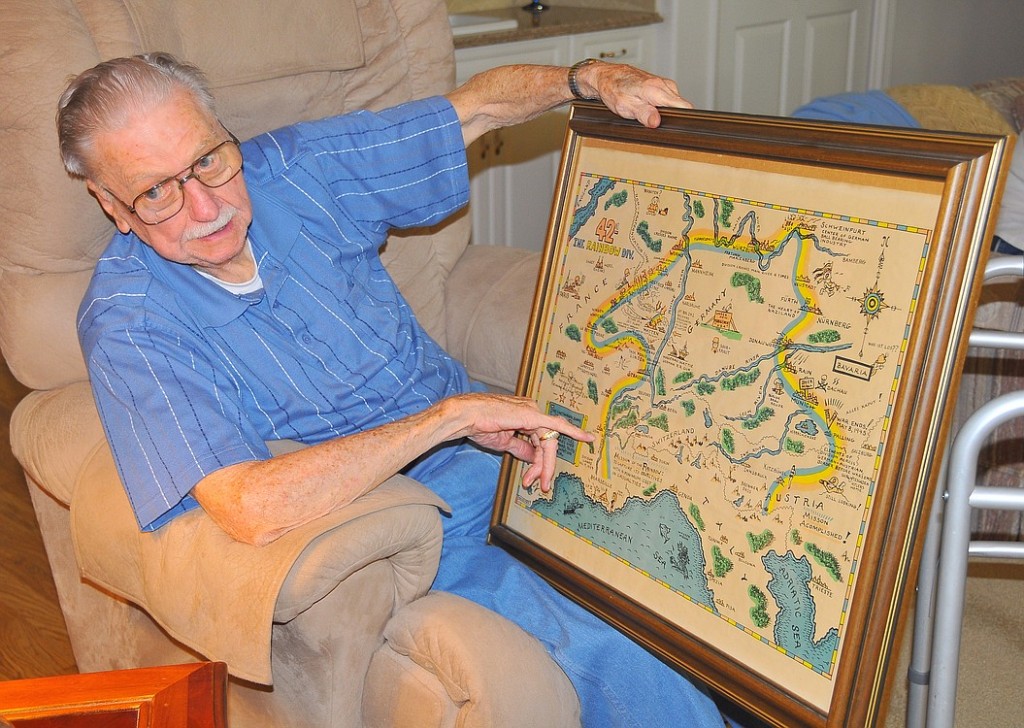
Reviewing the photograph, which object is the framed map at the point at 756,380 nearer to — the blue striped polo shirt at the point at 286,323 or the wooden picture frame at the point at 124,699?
the blue striped polo shirt at the point at 286,323

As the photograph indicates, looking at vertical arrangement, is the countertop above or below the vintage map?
above

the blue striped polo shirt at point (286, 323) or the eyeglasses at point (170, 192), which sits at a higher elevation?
the eyeglasses at point (170, 192)

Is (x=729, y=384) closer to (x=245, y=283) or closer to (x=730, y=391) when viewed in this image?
(x=730, y=391)

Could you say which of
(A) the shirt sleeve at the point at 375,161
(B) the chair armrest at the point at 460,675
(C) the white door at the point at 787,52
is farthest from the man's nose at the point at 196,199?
(C) the white door at the point at 787,52

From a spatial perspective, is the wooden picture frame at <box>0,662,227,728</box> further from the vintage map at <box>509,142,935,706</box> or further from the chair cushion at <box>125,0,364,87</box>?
the chair cushion at <box>125,0,364,87</box>

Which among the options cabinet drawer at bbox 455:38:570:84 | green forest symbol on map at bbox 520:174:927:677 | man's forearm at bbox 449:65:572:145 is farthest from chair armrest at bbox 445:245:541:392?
cabinet drawer at bbox 455:38:570:84

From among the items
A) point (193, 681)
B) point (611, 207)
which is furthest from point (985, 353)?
point (193, 681)

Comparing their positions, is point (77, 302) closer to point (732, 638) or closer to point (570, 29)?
point (732, 638)
